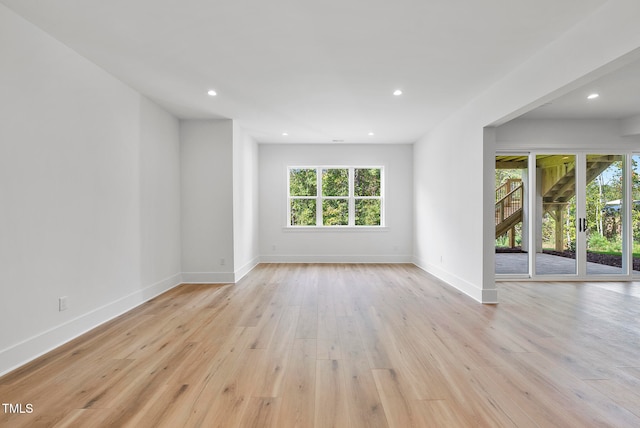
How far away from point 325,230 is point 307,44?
15.1ft

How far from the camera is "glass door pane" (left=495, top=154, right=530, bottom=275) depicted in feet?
16.7

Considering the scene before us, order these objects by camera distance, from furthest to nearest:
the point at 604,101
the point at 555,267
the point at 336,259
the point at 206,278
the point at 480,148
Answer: the point at 336,259 → the point at 555,267 → the point at 206,278 → the point at 604,101 → the point at 480,148

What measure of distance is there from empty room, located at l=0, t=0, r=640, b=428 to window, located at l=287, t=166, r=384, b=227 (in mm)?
1389

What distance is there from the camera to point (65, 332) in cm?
273

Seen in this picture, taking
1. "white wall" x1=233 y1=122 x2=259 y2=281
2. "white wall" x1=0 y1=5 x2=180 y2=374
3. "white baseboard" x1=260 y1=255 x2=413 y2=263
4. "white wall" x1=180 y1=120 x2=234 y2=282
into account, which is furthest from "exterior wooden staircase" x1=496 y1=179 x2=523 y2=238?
"white wall" x1=0 y1=5 x2=180 y2=374

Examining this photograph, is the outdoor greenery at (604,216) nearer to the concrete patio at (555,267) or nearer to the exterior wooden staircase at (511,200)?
the concrete patio at (555,267)

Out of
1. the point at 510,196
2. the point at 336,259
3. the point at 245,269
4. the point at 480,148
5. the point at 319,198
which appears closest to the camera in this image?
the point at 480,148

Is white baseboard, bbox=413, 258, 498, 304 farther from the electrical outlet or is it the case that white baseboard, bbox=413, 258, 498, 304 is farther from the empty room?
the electrical outlet

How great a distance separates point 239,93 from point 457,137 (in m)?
3.21

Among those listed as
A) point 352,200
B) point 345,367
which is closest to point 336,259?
point 352,200

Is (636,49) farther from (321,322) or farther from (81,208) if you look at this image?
(81,208)

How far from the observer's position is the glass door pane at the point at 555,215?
198 inches

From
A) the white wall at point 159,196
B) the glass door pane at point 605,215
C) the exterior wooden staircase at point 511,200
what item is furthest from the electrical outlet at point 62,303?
the glass door pane at point 605,215

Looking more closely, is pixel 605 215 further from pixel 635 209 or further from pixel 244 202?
pixel 244 202
